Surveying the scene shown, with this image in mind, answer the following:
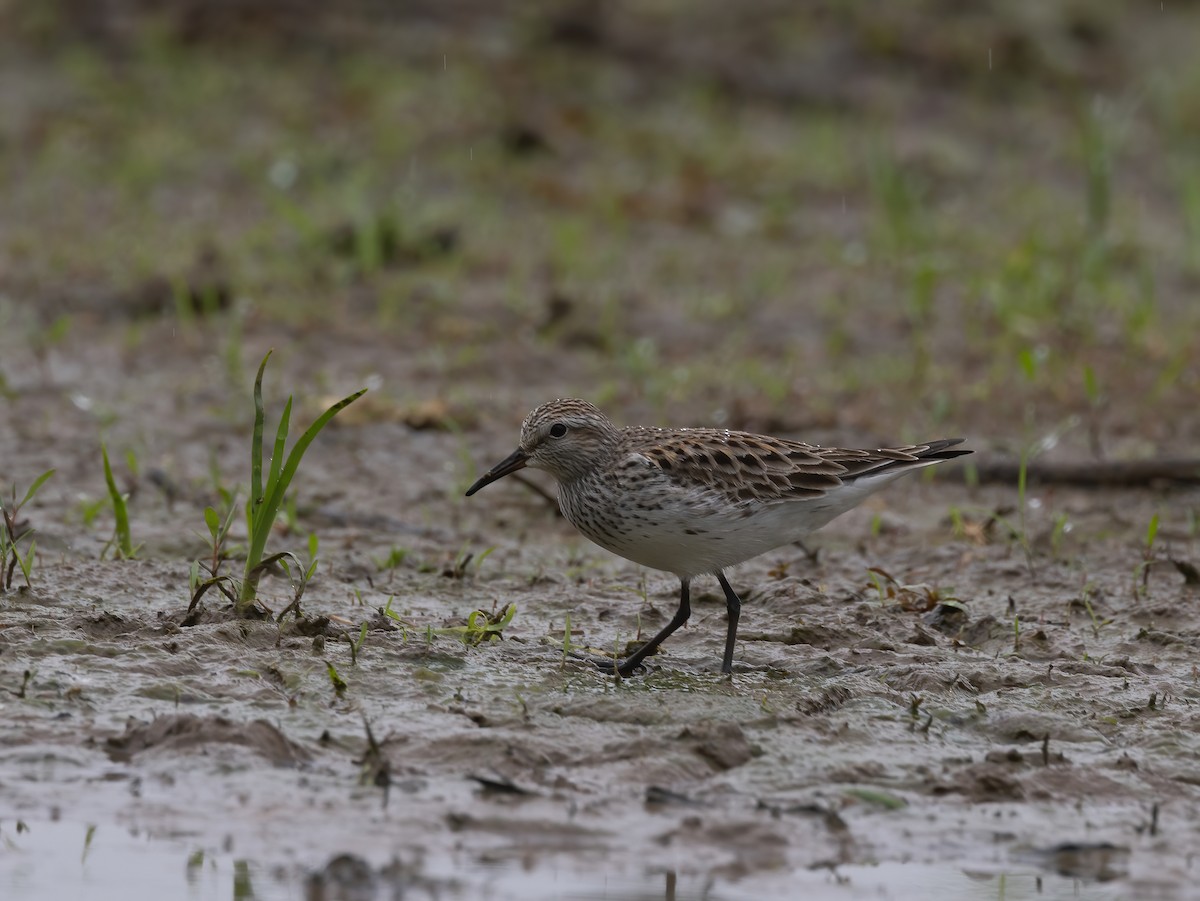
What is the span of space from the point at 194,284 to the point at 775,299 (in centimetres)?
419

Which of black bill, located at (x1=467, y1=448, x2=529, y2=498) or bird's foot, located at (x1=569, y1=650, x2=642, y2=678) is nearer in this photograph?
bird's foot, located at (x1=569, y1=650, x2=642, y2=678)

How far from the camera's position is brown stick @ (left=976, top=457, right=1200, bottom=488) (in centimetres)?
953

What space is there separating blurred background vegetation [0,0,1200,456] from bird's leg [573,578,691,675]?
3.41 meters

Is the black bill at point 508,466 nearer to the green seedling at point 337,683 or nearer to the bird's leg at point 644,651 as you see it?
the bird's leg at point 644,651

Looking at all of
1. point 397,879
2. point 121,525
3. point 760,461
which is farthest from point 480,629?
point 397,879

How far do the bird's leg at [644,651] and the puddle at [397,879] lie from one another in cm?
161

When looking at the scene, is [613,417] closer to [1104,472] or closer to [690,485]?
[1104,472]

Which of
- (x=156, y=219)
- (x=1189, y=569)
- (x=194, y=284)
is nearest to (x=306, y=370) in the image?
(x=194, y=284)

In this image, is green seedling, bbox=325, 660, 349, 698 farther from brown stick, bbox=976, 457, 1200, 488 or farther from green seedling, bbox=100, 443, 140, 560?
brown stick, bbox=976, 457, 1200, 488

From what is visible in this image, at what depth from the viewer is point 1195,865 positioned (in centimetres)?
520

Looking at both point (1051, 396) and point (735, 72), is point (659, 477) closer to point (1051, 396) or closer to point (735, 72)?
point (1051, 396)

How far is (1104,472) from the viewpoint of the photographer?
9617mm

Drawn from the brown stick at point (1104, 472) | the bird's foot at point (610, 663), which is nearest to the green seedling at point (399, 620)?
the bird's foot at point (610, 663)

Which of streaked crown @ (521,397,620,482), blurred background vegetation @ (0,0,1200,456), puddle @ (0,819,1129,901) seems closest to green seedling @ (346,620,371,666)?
streaked crown @ (521,397,620,482)
